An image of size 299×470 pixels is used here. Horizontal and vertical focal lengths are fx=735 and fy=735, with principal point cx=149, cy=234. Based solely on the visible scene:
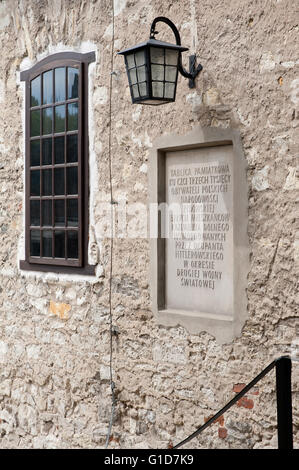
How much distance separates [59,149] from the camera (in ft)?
19.1

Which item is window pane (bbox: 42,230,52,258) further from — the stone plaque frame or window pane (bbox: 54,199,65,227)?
the stone plaque frame

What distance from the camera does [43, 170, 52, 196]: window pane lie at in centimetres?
591

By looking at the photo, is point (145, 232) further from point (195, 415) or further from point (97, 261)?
point (195, 415)

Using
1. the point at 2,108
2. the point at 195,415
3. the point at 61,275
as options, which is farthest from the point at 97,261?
the point at 2,108

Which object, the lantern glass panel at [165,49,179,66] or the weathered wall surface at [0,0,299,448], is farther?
the lantern glass panel at [165,49,179,66]

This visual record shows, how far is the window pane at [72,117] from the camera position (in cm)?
567

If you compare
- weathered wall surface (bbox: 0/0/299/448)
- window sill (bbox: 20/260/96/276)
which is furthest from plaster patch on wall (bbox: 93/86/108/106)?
window sill (bbox: 20/260/96/276)

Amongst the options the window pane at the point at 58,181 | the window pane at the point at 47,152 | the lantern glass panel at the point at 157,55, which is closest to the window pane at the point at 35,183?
the window pane at the point at 47,152

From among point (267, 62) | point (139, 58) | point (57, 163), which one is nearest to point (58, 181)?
point (57, 163)

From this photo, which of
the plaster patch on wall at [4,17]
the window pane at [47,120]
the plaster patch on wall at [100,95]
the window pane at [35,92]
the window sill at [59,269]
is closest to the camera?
the plaster patch on wall at [100,95]

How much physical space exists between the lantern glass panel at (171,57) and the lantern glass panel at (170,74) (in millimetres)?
39

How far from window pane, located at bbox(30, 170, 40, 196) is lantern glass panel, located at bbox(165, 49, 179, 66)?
191 cm

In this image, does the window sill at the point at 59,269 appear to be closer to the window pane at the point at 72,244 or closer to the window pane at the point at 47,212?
the window pane at the point at 72,244

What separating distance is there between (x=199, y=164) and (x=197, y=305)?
93 cm
